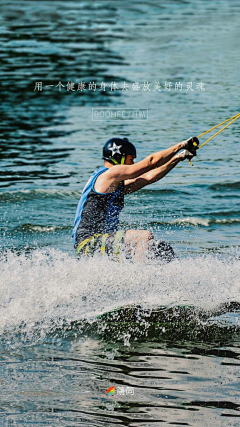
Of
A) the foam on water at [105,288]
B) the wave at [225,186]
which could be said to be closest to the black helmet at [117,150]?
the foam on water at [105,288]

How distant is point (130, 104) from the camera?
66.2 ft

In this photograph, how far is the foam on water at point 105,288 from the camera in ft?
25.0

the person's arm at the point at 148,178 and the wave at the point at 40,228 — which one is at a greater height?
the person's arm at the point at 148,178

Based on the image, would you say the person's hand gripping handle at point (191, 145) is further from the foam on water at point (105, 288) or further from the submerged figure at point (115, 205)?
the foam on water at point (105, 288)

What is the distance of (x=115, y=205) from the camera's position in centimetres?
831

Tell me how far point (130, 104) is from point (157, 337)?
13.5m

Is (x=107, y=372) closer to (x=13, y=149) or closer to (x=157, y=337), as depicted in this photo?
(x=157, y=337)

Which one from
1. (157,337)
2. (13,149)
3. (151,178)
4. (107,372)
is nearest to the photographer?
(107,372)

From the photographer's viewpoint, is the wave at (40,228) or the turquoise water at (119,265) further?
the wave at (40,228)

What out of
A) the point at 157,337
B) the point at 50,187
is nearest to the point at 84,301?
the point at 157,337

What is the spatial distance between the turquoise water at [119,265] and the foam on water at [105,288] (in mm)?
15

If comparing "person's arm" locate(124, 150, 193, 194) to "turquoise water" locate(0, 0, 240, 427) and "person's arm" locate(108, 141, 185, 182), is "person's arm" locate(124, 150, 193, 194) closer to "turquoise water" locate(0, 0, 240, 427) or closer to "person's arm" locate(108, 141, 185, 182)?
"person's arm" locate(108, 141, 185, 182)

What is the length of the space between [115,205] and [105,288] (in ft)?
3.30

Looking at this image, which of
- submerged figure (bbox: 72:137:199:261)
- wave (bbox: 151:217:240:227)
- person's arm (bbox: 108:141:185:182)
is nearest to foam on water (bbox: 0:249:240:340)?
submerged figure (bbox: 72:137:199:261)
